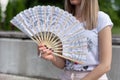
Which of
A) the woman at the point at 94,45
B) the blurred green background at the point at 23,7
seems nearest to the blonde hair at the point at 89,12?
the woman at the point at 94,45

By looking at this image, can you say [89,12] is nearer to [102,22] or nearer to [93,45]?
[102,22]

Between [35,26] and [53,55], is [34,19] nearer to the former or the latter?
[35,26]

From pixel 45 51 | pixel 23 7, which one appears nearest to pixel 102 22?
pixel 45 51

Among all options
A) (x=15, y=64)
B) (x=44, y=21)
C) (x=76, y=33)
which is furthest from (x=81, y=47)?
(x=15, y=64)

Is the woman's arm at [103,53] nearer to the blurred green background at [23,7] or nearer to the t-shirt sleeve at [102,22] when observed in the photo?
the t-shirt sleeve at [102,22]

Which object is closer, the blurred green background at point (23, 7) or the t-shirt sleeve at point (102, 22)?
the t-shirt sleeve at point (102, 22)

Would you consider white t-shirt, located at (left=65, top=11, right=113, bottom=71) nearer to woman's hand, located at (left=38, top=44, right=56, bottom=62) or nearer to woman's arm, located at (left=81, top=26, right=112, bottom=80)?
woman's arm, located at (left=81, top=26, right=112, bottom=80)

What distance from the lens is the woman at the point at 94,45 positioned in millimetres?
2625

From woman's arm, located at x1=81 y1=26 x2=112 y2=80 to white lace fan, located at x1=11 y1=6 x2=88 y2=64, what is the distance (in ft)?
0.33

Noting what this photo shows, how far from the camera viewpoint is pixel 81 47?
267 centimetres

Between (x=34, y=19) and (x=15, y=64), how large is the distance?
4420mm

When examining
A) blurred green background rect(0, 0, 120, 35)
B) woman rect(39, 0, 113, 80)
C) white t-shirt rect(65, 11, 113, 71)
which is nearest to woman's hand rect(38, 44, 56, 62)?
woman rect(39, 0, 113, 80)

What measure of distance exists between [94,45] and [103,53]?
9 cm

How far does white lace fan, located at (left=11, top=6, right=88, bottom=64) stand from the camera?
2668 millimetres
